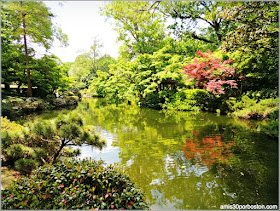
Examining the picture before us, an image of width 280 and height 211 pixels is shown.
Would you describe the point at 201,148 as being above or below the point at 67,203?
below

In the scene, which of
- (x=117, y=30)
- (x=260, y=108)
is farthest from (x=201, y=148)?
(x=117, y=30)

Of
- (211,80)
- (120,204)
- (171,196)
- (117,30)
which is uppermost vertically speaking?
(117,30)

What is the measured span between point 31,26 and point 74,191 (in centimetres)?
1050

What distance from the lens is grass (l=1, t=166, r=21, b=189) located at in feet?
7.97

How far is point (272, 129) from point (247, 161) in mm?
1250

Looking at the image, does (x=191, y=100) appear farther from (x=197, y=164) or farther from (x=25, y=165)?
(x=25, y=165)

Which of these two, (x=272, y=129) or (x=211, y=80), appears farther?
(x=211, y=80)

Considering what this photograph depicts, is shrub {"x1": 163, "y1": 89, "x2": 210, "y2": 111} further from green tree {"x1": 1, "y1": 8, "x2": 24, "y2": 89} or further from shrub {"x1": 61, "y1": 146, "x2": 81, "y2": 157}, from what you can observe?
green tree {"x1": 1, "y1": 8, "x2": 24, "y2": 89}

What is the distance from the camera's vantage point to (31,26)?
936 centimetres

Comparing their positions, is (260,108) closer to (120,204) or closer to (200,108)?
(200,108)

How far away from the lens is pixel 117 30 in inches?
645

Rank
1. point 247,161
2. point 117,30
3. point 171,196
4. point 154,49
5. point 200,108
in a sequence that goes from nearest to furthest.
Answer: point 171,196, point 247,161, point 200,108, point 154,49, point 117,30

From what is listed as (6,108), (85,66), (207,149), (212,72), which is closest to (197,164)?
(207,149)

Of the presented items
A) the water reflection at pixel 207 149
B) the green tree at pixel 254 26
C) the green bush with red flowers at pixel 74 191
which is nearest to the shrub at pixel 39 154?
the green bush with red flowers at pixel 74 191
